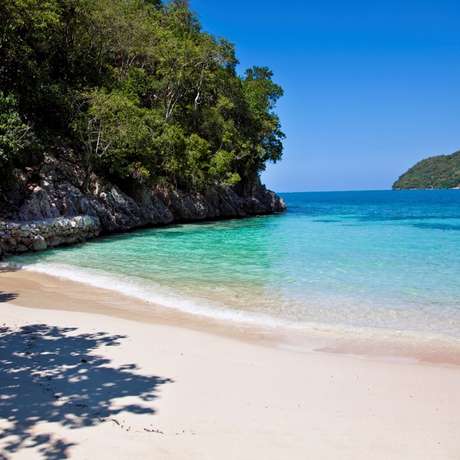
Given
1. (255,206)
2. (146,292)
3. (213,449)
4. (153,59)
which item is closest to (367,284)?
(146,292)

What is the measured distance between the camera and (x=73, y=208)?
22953 mm

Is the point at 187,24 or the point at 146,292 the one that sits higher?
the point at 187,24

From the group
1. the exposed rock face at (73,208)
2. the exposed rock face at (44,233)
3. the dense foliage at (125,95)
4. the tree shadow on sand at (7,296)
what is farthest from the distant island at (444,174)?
the tree shadow on sand at (7,296)

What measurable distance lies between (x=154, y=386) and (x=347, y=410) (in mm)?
2124

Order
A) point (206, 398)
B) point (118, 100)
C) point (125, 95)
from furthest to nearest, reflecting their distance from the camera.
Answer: point (125, 95) < point (118, 100) < point (206, 398)

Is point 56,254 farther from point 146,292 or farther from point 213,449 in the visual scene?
point 213,449

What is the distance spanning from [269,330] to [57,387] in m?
3.92

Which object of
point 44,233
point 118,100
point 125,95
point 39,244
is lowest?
point 39,244

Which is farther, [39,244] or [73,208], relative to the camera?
[73,208]

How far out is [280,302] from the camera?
380 inches

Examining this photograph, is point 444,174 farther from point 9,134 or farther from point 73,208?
point 9,134

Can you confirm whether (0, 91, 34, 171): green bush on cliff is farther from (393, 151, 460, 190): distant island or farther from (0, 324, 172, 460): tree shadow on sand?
(393, 151, 460, 190): distant island

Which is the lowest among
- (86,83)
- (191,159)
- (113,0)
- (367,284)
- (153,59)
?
(367,284)

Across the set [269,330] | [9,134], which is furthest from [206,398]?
[9,134]
